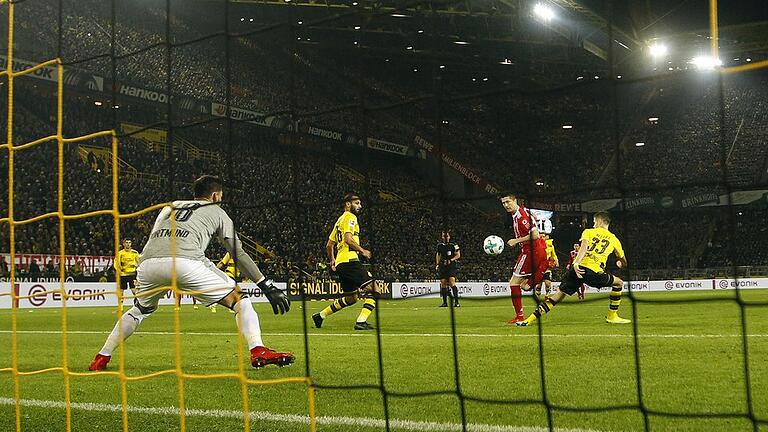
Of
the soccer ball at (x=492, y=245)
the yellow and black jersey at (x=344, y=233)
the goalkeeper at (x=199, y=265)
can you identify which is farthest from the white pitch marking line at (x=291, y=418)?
the soccer ball at (x=492, y=245)

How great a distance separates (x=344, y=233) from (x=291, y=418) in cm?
530

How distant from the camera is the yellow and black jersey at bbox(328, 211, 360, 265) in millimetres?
9422

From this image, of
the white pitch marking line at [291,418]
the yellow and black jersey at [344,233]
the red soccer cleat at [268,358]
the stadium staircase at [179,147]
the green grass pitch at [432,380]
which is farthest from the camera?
the stadium staircase at [179,147]

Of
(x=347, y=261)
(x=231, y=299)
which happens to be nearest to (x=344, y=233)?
(x=347, y=261)

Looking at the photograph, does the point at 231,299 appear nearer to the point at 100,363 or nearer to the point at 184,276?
the point at 184,276

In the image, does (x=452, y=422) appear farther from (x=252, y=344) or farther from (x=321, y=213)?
(x=321, y=213)

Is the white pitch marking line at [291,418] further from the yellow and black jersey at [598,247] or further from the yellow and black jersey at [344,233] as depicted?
the yellow and black jersey at [598,247]

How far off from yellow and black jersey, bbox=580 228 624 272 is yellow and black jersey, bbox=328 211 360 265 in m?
2.58

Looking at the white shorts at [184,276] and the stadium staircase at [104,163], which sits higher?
the stadium staircase at [104,163]

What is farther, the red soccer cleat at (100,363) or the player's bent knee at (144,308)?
the red soccer cleat at (100,363)

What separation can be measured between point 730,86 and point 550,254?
1055 centimetres

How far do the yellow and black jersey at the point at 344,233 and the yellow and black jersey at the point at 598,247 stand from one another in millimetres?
2583

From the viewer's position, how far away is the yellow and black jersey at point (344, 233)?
9422 mm

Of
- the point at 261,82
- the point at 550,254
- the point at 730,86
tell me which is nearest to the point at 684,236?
the point at 730,86
